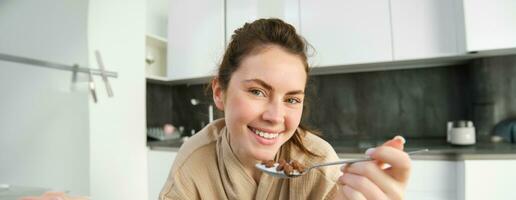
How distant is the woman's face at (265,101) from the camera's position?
0.79 m

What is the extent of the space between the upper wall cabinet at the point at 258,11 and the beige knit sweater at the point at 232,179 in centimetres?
141

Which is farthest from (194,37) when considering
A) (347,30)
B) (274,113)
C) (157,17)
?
(274,113)

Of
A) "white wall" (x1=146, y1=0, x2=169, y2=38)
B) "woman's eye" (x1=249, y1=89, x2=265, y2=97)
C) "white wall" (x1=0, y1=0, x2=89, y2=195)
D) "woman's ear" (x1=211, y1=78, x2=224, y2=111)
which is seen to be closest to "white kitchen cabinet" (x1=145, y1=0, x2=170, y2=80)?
"white wall" (x1=146, y1=0, x2=169, y2=38)

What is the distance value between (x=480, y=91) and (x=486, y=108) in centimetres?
11

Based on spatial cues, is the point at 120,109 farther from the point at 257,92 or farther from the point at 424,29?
the point at 424,29

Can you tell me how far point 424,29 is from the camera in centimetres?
187

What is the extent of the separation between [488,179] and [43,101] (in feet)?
7.05

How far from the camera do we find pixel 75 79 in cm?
164

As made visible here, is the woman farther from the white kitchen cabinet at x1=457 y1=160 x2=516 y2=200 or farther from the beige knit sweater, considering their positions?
the white kitchen cabinet at x1=457 y1=160 x2=516 y2=200

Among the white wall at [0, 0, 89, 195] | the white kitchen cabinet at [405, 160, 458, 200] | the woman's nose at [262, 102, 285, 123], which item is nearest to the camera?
the woman's nose at [262, 102, 285, 123]

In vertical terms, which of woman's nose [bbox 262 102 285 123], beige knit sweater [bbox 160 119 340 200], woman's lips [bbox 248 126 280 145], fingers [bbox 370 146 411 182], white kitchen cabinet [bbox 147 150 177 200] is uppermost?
woman's nose [bbox 262 102 285 123]

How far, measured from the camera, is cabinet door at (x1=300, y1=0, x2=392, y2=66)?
1.97 meters

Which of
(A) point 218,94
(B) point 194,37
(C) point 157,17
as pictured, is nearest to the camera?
(A) point 218,94

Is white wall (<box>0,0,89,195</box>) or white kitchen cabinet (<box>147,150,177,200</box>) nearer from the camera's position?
white wall (<box>0,0,89,195</box>)
